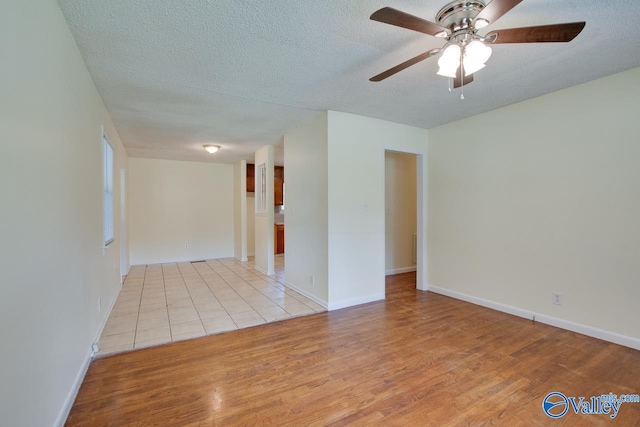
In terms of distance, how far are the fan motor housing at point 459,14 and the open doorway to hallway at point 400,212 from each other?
11.4 feet

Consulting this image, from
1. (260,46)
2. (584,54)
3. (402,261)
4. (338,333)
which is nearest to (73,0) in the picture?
(260,46)

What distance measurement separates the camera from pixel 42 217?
141 cm

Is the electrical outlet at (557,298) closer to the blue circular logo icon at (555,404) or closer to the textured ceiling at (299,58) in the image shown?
the blue circular logo icon at (555,404)

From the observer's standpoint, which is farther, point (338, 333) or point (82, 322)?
point (338, 333)

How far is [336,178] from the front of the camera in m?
3.44

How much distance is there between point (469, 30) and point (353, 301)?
2.98m

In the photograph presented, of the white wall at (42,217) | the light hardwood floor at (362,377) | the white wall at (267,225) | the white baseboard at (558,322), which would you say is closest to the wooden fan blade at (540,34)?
the light hardwood floor at (362,377)

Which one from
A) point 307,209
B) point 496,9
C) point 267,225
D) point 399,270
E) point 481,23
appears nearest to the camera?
point 496,9

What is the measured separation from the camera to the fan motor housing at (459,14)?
1.54m

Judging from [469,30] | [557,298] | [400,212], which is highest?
[469,30]

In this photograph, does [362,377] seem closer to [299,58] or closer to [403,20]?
[403,20]

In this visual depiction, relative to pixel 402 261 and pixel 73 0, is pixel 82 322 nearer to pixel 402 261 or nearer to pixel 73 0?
pixel 73 0

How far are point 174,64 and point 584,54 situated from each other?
3235 mm

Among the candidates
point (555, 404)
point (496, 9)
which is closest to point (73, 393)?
point (555, 404)
